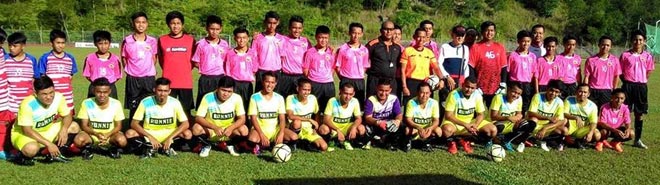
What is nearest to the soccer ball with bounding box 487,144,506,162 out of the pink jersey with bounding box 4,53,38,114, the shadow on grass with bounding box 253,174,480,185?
the shadow on grass with bounding box 253,174,480,185

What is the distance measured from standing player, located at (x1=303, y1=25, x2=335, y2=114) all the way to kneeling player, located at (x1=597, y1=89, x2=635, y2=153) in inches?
137

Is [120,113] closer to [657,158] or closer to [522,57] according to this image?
[522,57]

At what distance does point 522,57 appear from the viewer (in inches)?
296

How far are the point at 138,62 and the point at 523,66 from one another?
195 inches

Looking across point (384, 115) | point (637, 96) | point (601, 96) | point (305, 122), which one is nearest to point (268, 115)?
point (305, 122)

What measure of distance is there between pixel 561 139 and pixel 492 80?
1137 millimetres

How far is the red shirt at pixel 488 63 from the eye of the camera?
7375 mm

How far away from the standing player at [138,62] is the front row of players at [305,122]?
1.43 feet

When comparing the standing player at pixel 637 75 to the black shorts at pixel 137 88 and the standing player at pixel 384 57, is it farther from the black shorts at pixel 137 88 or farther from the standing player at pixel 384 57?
the black shorts at pixel 137 88

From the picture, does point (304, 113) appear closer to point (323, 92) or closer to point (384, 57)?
point (323, 92)

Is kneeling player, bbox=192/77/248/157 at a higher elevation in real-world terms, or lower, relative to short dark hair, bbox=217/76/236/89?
lower

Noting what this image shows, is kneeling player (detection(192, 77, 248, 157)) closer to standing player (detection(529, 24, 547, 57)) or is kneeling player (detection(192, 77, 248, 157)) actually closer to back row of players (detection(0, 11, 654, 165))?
back row of players (detection(0, 11, 654, 165))

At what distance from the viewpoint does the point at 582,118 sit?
23.3 feet

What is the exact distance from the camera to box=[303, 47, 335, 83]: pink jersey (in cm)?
719
